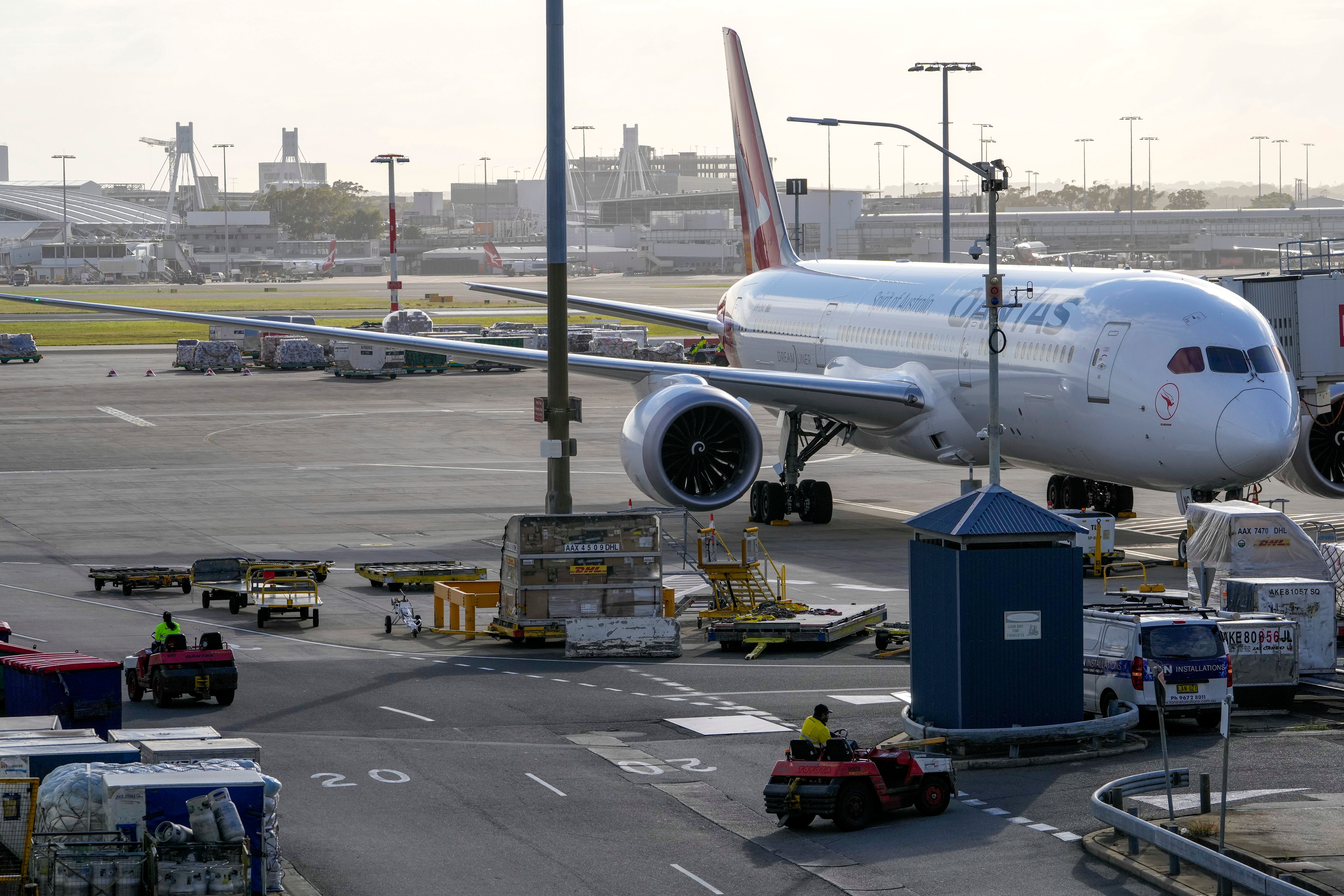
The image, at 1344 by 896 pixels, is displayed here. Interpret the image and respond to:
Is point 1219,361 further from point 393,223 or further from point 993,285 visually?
point 393,223

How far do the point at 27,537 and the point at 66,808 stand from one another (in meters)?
27.3

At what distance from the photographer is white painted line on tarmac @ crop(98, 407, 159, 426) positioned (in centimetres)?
6725

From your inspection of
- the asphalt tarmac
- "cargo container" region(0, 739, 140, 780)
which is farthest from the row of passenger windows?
"cargo container" region(0, 739, 140, 780)

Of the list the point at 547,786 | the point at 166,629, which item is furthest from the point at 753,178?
the point at 547,786

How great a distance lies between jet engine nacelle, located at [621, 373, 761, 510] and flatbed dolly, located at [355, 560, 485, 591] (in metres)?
4.44

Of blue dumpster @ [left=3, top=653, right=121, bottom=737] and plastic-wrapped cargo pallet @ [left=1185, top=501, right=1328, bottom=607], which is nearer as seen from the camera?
blue dumpster @ [left=3, top=653, right=121, bottom=737]

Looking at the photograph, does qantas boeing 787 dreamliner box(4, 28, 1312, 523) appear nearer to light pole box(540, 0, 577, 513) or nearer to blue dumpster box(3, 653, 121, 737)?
light pole box(540, 0, 577, 513)

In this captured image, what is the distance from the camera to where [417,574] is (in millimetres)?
34688

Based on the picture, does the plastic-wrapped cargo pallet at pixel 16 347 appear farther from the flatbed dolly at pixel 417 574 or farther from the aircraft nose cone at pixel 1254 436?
the aircraft nose cone at pixel 1254 436

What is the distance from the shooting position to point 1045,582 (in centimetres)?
2205

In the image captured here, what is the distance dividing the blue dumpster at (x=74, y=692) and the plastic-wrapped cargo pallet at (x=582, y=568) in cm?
959

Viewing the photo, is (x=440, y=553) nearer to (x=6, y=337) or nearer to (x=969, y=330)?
(x=969, y=330)

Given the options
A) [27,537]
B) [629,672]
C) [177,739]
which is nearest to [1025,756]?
[629,672]

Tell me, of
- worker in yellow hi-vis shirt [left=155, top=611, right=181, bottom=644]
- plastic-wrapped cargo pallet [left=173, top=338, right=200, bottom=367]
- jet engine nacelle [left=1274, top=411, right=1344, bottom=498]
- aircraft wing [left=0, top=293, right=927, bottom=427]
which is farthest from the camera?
plastic-wrapped cargo pallet [left=173, top=338, right=200, bottom=367]
